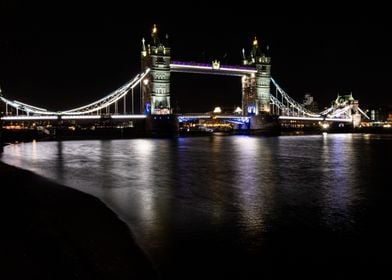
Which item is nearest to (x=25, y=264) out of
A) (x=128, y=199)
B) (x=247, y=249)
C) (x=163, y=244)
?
(x=163, y=244)

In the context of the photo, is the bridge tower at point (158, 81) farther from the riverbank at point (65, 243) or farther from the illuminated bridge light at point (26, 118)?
the riverbank at point (65, 243)

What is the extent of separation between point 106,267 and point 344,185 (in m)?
11.1

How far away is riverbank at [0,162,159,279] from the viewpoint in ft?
18.0

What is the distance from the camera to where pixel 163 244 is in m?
7.59

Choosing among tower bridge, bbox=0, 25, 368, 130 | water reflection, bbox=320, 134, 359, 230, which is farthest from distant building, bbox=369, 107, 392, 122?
water reflection, bbox=320, 134, 359, 230

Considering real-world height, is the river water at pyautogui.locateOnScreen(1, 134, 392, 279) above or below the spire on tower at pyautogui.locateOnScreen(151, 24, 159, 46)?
below

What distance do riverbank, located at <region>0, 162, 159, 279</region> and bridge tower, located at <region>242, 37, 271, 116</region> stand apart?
76.8 m

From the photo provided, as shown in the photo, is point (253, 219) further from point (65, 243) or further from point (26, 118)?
point (26, 118)

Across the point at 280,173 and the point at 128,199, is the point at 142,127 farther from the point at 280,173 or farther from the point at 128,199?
the point at 128,199

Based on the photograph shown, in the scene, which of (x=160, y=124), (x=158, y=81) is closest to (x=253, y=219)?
(x=160, y=124)

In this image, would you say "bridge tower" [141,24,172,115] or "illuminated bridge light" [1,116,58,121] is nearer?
"illuminated bridge light" [1,116,58,121]

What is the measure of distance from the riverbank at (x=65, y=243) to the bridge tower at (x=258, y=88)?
7680 cm

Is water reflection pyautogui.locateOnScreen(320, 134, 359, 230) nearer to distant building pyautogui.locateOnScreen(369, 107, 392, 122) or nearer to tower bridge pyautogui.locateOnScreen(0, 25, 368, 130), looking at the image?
tower bridge pyautogui.locateOnScreen(0, 25, 368, 130)

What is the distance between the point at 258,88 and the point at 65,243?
267 feet
